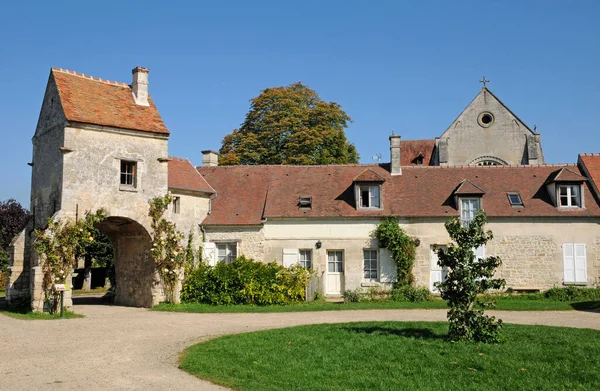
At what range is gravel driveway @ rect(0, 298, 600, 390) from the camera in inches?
309

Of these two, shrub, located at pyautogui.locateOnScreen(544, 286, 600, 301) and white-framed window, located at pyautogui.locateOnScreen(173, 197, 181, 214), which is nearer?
shrub, located at pyautogui.locateOnScreen(544, 286, 600, 301)

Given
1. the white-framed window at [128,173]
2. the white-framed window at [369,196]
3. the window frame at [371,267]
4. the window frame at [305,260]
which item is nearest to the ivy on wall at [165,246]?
the white-framed window at [128,173]

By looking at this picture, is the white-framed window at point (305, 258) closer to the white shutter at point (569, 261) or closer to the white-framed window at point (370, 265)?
the white-framed window at point (370, 265)

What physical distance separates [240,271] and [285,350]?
9.40 metres

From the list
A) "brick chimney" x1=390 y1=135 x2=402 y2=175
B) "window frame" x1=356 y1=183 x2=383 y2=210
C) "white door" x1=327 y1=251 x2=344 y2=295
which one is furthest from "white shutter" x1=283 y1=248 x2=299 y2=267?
"brick chimney" x1=390 y1=135 x2=402 y2=175

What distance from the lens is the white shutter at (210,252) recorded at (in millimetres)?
21609

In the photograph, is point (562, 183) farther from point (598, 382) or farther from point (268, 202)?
point (598, 382)

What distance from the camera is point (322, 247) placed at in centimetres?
2148

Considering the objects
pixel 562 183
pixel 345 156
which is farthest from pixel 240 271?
pixel 345 156

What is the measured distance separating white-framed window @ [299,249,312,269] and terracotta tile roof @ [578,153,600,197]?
38.4 ft

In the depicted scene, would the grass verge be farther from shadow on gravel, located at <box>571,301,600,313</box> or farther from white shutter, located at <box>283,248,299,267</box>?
shadow on gravel, located at <box>571,301,600,313</box>

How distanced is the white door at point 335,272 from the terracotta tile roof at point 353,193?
1.63 metres

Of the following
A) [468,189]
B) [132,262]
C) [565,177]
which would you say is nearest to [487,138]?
[565,177]

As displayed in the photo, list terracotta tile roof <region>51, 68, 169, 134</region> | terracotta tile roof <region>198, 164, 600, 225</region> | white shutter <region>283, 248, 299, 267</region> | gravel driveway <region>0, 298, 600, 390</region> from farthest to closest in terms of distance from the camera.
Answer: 1. terracotta tile roof <region>198, 164, 600, 225</region>
2. white shutter <region>283, 248, 299, 267</region>
3. terracotta tile roof <region>51, 68, 169, 134</region>
4. gravel driveway <region>0, 298, 600, 390</region>
